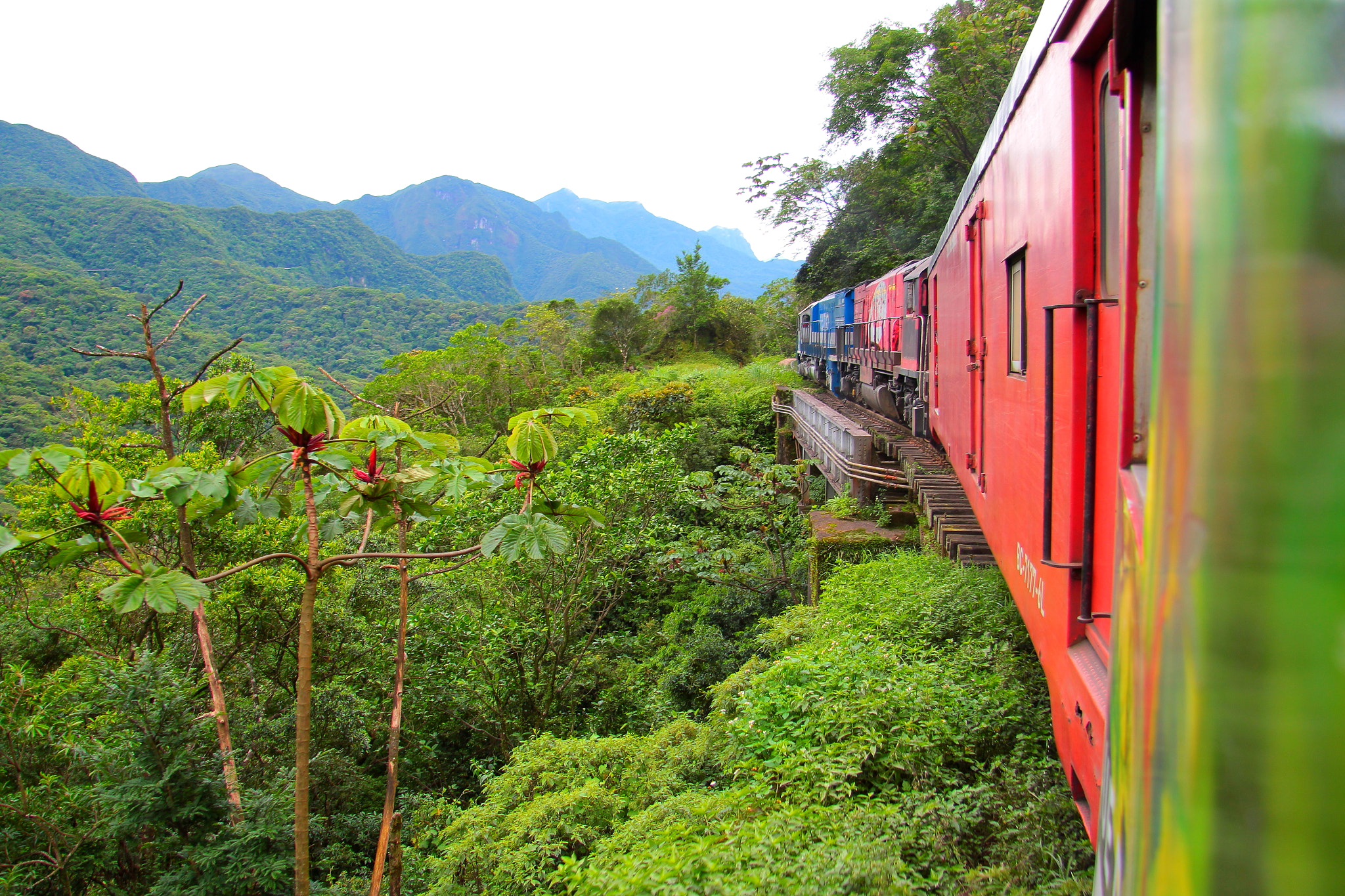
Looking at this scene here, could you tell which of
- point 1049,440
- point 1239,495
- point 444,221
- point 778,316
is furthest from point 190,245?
point 444,221

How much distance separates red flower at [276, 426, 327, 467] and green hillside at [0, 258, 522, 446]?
6.55 ft

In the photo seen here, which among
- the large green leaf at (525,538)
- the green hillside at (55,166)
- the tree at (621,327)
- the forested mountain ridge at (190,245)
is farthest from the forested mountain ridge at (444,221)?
the large green leaf at (525,538)

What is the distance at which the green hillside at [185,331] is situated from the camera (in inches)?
898

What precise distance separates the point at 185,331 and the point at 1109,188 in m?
38.4

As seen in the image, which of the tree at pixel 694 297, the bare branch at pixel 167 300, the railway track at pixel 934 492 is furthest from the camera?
the tree at pixel 694 297

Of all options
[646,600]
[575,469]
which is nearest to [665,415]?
[646,600]

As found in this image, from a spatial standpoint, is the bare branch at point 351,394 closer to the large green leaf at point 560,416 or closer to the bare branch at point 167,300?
the large green leaf at point 560,416

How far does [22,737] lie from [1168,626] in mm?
11867

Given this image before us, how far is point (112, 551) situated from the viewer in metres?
1.98

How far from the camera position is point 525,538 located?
2.26 metres

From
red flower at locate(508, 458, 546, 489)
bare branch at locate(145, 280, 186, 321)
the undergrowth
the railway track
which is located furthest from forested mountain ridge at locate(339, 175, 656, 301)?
red flower at locate(508, 458, 546, 489)

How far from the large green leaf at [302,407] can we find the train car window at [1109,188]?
7.53 feet

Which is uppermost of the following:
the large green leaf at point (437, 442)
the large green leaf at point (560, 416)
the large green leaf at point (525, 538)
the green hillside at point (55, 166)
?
the green hillside at point (55, 166)

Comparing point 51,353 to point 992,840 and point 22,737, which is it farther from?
point 992,840
